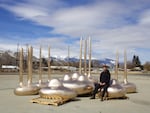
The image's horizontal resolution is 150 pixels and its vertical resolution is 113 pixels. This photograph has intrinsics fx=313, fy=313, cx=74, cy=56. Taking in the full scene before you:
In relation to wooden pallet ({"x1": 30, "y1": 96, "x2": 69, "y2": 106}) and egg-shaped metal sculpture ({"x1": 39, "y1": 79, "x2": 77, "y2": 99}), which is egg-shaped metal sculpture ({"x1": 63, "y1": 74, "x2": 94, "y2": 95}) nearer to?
egg-shaped metal sculpture ({"x1": 39, "y1": 79, "x2": 77, "y2": 99})

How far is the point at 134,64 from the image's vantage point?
6403 inches

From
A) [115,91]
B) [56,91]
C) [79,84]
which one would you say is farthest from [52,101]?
[115,91]

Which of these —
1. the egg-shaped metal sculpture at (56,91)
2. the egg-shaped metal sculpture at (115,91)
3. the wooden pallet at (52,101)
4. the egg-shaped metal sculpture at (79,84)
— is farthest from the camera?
the egg-shaped metal sculpture at (79,84)

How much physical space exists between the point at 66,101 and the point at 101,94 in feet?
7.21

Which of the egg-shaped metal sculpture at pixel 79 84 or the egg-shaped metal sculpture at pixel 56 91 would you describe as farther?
the egg-shaped metal sculpture at pixel 79 84

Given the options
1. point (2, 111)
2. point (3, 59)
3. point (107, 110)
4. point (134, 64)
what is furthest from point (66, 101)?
point (134, 64)

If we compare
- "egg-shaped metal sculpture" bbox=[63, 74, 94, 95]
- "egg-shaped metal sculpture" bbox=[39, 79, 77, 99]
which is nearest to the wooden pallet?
"egg-shaped metal sculpture" bbox=[39, 79, 77, 99]

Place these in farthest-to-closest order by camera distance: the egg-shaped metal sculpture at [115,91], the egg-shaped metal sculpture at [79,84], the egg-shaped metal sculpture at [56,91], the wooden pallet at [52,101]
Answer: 1. the egg-shaped metal sculpture at [79,84]
2. the egg-shaped metal sculpture at [115,91]
3. the egg-shaped metal sculpture at [56,91]
4. the wooden pallet at [52,101]

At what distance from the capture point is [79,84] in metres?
17.2

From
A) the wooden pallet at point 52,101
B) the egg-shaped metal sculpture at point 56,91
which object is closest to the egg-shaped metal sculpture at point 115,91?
the egg-shaped metal sculpture at point 56,91

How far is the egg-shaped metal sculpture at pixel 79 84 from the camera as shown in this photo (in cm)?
1709

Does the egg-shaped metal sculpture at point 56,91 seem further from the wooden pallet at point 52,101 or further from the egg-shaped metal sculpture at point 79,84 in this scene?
the egg-shaped metal sculpture at point 79,84

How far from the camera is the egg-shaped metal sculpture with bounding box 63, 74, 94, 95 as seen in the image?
17.1 meters

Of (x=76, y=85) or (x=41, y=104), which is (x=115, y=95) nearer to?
(x=76, y=85)
